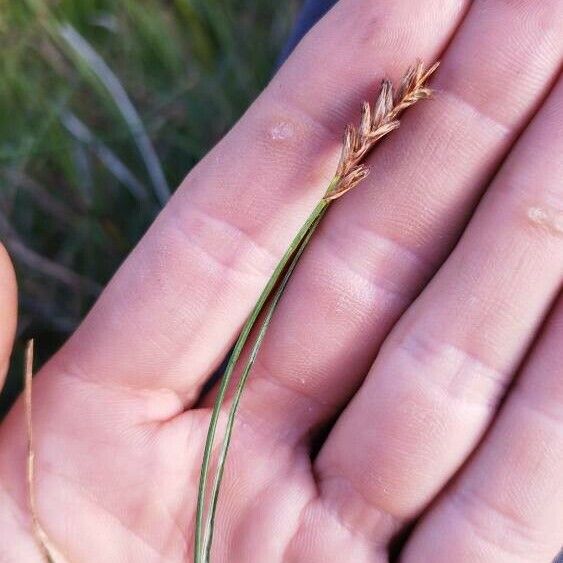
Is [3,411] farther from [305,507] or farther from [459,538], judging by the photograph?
[459,538]

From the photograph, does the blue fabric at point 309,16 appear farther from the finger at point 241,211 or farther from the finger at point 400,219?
the finger at point 400,219

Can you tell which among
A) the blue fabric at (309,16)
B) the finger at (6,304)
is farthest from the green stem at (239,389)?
the blue fabric at (309,16)

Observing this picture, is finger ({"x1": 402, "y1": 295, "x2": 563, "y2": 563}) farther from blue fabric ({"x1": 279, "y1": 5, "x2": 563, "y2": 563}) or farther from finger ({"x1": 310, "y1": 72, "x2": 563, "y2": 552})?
blue fabric ({"x1": 279, "y1": 5, "x2": 563, "y2": 563})

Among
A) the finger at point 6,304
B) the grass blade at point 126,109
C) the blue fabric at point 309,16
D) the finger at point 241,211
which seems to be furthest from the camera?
the grass blade at point 126,109

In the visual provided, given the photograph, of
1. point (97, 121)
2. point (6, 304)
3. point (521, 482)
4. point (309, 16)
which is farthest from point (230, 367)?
point (97, 121)

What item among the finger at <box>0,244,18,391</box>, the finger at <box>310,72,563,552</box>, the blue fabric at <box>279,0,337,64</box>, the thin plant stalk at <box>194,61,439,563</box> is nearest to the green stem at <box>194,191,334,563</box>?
the thin plant stalk at <box>194,61,439,563</box>

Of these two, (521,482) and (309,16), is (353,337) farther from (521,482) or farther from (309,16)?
(309,16)

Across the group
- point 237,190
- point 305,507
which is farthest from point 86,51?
point 305,507
